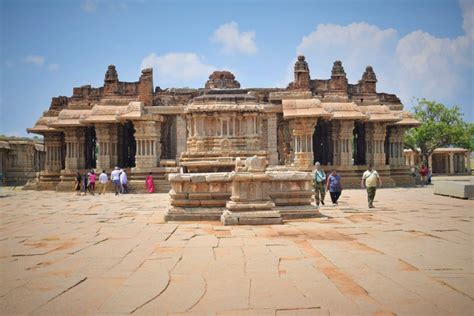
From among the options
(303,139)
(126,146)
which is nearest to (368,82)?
(303,139)

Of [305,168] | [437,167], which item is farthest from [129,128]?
[437,167]

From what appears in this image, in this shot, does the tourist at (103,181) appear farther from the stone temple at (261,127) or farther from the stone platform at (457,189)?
the stone platform at (457,189)

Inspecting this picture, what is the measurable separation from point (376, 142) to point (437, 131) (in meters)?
15.7

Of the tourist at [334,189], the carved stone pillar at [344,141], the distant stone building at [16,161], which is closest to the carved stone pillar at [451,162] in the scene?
the carved stone pillar at [344,141]

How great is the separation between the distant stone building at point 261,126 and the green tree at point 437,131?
39.9 feet

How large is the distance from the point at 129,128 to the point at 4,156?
13668 mm

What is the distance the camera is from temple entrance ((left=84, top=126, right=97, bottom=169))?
2263 centimetres

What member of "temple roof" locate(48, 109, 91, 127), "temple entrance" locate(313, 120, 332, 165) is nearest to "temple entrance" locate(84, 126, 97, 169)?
"temple roof" locate(48, 109, 91, 127)

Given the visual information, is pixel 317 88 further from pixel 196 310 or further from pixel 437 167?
pixel 437 167

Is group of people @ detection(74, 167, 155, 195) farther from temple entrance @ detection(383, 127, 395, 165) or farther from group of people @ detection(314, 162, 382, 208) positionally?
temple entrance @ detection(383, 127, 395, 165)

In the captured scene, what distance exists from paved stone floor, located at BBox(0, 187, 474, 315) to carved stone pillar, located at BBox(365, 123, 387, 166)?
45.7ft

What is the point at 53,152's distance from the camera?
75.4ft

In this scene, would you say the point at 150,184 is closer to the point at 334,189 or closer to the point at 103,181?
the point at 103,181

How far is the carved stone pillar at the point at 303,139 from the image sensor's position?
64.7 ft
